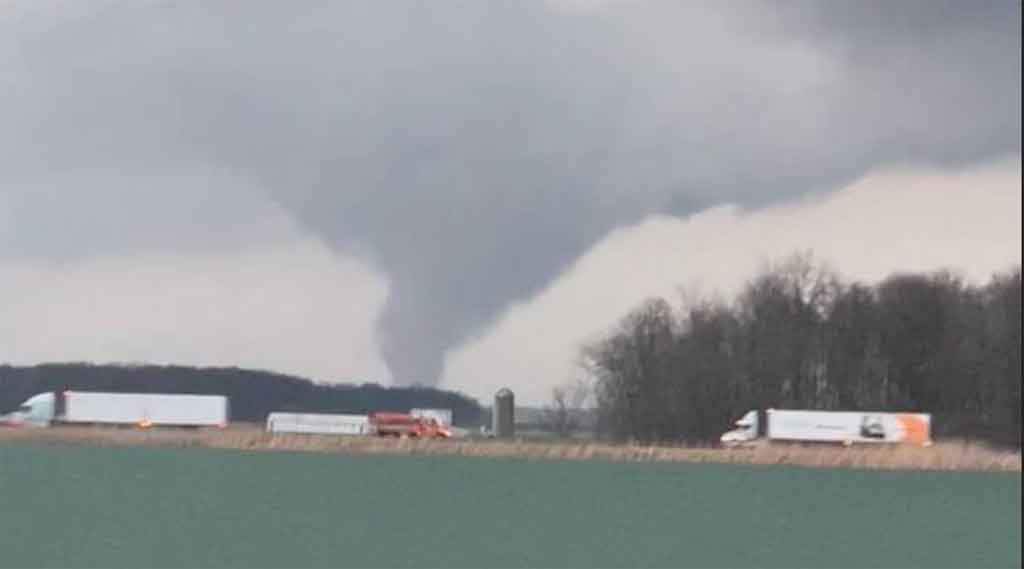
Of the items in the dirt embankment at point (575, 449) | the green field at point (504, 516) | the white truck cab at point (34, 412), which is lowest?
the green field at point (504, 516)

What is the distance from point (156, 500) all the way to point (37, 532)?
32.5ft

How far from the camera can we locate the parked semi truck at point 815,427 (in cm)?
3922

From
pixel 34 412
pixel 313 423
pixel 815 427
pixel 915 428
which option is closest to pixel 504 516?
pixel 915 428

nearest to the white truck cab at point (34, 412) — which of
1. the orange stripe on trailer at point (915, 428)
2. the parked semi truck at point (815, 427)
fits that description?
the parked semi truck at point (815, 427)

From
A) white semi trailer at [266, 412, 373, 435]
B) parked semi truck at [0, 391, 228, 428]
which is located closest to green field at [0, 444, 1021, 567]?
white semi trailer at [266, 412, 373, 435]

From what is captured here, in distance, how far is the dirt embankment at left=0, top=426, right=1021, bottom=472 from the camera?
28516mm

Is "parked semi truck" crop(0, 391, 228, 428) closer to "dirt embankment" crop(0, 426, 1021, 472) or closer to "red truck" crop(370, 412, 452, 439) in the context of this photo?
"dirt embankment" crop(0, 426, 1021, 472)

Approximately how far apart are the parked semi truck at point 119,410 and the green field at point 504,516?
7475 millimetres

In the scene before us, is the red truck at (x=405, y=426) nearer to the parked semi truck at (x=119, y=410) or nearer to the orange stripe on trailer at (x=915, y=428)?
the parked semi truck at (x=119, y=410)

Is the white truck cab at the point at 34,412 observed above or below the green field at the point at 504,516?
above

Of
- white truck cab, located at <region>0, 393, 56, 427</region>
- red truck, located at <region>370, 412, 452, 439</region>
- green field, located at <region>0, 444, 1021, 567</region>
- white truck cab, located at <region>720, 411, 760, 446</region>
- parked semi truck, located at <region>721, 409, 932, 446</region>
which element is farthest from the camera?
white truck cab, located at <region>0, 393, 56, 427</region>

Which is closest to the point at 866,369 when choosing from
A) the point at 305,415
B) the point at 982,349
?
the point at 982,349

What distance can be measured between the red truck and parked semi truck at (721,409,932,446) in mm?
11783

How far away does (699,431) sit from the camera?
48.8m
